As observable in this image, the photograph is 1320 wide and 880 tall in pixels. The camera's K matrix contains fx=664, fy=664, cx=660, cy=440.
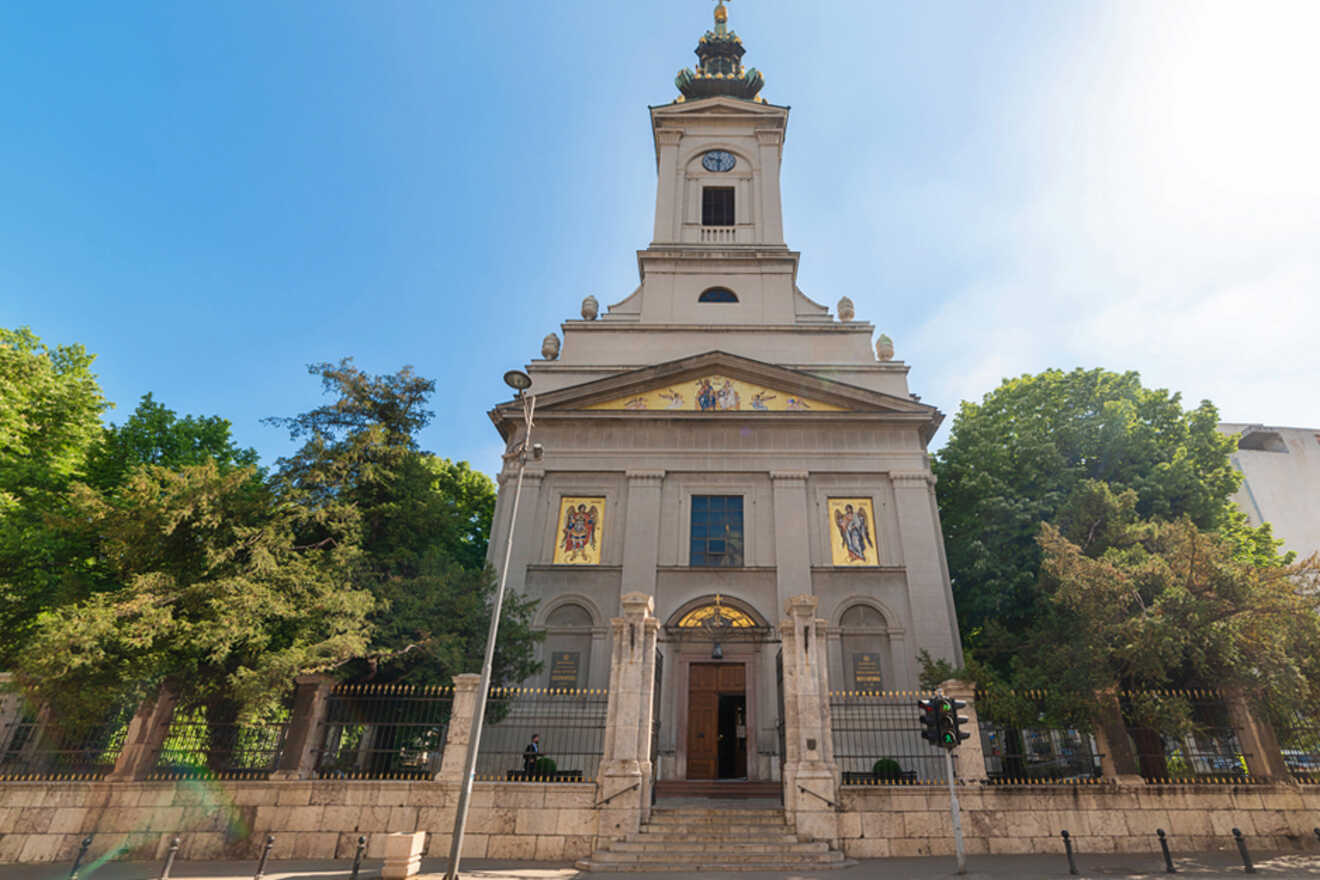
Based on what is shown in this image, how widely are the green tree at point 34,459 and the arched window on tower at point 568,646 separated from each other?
12.8 meters

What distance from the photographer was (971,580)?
2117cm

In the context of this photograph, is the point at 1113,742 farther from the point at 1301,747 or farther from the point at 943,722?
the point at 943,722

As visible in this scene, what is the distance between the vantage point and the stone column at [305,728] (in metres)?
12.1

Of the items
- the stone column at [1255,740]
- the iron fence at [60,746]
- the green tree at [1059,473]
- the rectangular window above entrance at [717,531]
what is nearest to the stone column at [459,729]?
the iron fence at [60,746]

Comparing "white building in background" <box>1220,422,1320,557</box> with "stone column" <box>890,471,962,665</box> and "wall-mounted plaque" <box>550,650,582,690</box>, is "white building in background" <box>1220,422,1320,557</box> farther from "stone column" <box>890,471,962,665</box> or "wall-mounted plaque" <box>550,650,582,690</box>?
"wall-mounted plaque" <box>550,650,582,690</box>

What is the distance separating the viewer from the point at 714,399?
22.7 m

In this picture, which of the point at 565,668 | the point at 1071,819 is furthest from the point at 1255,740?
the point at 565,668

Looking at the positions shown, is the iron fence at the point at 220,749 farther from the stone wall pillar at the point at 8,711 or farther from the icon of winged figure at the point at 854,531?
the icon of winged figure at the point at 854,531

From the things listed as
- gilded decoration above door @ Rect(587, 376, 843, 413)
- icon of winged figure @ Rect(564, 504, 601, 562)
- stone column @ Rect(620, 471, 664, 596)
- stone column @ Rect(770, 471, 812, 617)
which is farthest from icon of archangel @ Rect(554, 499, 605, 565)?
stone column @ Rect(770, 471, 812, 617)

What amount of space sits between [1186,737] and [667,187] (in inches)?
1002

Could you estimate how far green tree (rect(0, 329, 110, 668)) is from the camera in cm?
1769

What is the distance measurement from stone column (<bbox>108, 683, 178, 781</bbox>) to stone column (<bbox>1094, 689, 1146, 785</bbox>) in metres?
17.5

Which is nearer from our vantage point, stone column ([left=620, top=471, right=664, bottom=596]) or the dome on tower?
stone column ([left=620, top=471, right=664, bottom=596])

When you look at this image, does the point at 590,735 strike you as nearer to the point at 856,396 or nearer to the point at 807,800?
the point at 807,800
